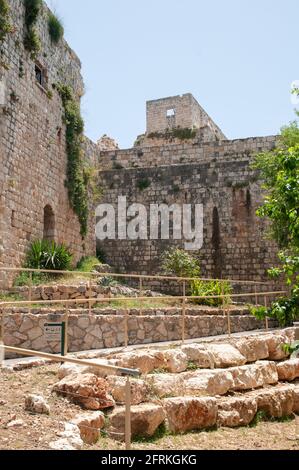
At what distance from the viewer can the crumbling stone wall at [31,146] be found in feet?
49.6

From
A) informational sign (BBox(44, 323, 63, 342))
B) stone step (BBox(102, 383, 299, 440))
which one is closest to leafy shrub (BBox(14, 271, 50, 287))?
informational sign (BBox(44, 323, 63, 342))

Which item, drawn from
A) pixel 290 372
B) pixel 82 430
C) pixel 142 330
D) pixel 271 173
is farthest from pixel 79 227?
pixel 82 430

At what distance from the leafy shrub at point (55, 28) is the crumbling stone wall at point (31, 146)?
30 centimetres

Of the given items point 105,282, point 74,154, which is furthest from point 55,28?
point 105,282

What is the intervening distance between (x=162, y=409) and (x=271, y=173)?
41.3 feet

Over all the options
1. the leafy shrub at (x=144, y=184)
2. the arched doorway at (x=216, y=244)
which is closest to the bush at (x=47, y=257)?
the leafy shrub at (x=144, y=184)

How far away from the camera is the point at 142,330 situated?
1193 centimetres

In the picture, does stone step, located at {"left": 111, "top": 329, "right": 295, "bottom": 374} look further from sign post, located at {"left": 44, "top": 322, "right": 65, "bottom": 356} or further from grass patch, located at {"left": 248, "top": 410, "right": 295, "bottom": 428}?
grass patch, located at {"left": 248, "top": 410, "right": 295, "bottom": 428}

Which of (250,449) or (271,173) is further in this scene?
(271,173)

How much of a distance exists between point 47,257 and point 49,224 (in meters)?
2.00

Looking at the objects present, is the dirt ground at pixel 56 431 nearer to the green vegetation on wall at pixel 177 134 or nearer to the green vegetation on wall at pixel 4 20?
the green vegetation on wall at pixel 4 20

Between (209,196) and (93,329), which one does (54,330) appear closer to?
(93,329)

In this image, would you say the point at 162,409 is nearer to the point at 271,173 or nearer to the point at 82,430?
the point at 82,430
